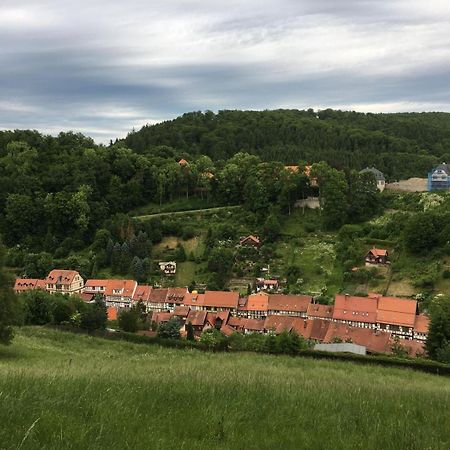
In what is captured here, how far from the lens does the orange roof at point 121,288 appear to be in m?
43.3

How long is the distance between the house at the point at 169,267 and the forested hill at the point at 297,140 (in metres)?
34.9

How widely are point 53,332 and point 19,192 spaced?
39.6 meters

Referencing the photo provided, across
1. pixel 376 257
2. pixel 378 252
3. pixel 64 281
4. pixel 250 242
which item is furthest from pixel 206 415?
pixel 250 242

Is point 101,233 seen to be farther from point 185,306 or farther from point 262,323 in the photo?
point 262,323

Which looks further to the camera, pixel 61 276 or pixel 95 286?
pixel 61 276

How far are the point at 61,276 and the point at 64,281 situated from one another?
2.69ft

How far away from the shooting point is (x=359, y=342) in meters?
30.1

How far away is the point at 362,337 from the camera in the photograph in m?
30.6

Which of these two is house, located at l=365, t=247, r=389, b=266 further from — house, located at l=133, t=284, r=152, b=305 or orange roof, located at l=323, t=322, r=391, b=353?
house, located at l=133, t=284, r=152, b=305

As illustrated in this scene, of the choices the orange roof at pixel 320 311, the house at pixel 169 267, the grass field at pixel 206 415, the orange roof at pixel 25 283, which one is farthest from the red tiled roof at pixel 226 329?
the grass field at pixel 206 415

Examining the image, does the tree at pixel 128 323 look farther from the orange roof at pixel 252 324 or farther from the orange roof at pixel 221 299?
the orange roof at pixel 221 299

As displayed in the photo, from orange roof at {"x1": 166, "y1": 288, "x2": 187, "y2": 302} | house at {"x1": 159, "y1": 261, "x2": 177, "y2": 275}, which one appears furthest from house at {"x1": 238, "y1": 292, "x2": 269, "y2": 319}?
house at {"x1": 159, "y1": 261, "x2": 177, "y2": 275}

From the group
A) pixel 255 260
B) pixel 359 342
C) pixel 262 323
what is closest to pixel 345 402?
pixel 359 342

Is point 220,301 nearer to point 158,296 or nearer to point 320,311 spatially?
point 158,296
